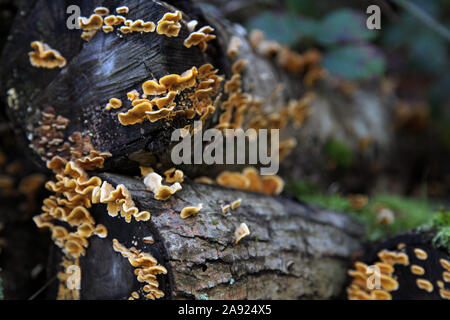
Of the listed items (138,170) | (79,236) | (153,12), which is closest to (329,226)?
(138,170)

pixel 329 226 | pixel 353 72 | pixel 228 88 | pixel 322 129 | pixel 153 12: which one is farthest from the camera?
pixel 322 129

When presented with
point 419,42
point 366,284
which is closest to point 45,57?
point 366,284

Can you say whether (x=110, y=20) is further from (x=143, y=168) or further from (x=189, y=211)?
(x=189, y=211)

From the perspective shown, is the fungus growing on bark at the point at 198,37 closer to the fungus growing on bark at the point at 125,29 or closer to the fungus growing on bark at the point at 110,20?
the fungus growing on bark at the point at 125,29

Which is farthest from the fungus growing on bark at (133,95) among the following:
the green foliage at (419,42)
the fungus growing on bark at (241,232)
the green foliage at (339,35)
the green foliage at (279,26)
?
the green foliage at (419,42)

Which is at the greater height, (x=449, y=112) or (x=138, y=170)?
(x=449, y=112)

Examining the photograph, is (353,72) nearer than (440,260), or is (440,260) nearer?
(440,260)
